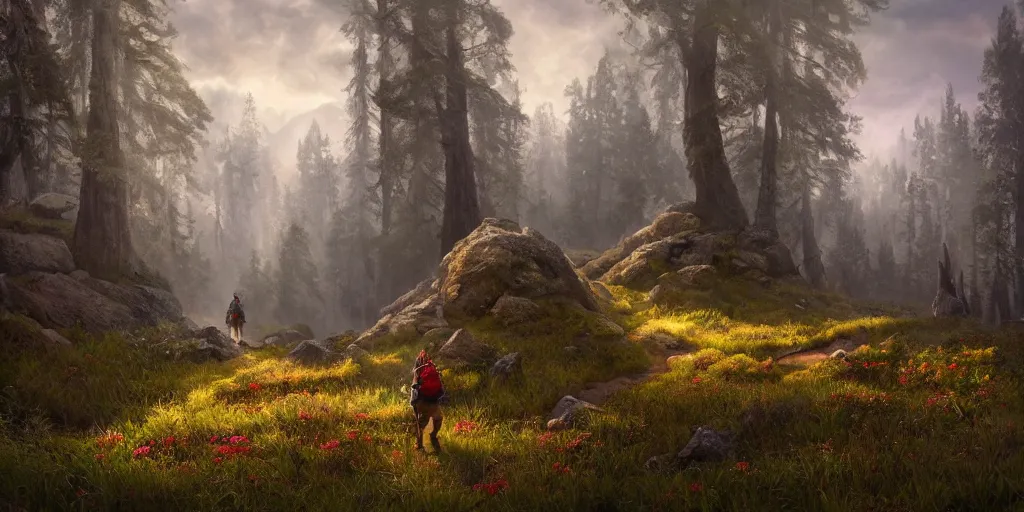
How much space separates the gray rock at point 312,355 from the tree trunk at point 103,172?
11718 mm

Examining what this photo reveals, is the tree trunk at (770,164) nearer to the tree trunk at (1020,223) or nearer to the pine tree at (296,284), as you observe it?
the tree trunk at (1020,223)

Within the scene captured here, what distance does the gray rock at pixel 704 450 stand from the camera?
230 inches

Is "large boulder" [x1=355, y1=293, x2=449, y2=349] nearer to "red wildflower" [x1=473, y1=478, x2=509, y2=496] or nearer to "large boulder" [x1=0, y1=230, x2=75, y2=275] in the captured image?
"red wildflower" [x1=473, y1=478, x2=509, y2=496]

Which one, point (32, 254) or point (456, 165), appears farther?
point (456, 165)

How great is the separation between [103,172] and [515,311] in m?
15.2

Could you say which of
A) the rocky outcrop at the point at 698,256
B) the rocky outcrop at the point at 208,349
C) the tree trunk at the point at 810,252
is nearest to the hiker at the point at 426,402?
the rocky outcrop at the point at 208,349

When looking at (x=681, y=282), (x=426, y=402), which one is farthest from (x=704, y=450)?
(x=681, y=282)

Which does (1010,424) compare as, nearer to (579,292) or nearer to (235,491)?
(235,491)

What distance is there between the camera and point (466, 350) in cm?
1110

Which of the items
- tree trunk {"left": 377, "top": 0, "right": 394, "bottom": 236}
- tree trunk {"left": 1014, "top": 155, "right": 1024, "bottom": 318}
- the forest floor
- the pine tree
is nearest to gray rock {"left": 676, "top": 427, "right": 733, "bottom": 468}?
the forest floor

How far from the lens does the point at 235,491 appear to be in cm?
521

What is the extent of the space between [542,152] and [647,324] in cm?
5774

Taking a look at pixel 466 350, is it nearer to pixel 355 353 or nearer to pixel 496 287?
pixel 355 353

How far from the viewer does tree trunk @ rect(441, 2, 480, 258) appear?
22.3 m
